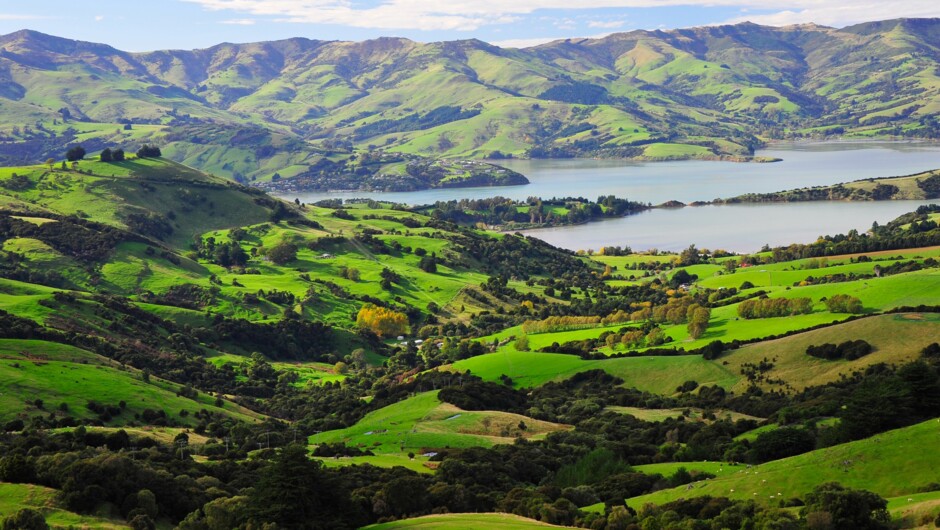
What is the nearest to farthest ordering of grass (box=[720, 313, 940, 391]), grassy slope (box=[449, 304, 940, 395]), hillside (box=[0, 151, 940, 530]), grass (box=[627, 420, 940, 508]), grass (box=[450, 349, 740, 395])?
grass (box=[627, 420, 940, 508])
hillside (box=[0, 151, 940, 530])
grass (box=[720, 313, 940, 391])
grassy slope (box=[449, 304, 940, 395])
grass (box=[450, 349, 740, 395])

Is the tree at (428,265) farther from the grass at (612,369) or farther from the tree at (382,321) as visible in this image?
the grass at (612,369)

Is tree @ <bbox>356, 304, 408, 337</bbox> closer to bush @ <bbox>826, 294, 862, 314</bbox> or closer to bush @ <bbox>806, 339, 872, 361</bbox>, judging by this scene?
bush @ <bbox>826, 294, 862, 314</bbox>

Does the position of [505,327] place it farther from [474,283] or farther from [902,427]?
[902,427]

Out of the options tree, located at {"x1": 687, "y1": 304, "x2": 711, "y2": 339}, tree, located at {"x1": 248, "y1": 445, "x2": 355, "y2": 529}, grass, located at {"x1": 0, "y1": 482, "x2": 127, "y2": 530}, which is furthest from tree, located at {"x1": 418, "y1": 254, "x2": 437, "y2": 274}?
grass, located at {"x1": 0, "y1": 482, "x2": 127, "y2": 530}

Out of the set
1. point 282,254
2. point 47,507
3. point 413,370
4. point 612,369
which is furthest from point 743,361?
point 282,254

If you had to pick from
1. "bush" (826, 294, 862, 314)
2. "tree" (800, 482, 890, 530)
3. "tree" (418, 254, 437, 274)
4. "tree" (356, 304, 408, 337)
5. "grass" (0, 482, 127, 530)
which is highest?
"tree" (800, 482, 890, 530)

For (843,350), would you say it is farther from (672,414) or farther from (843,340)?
(672,414)
